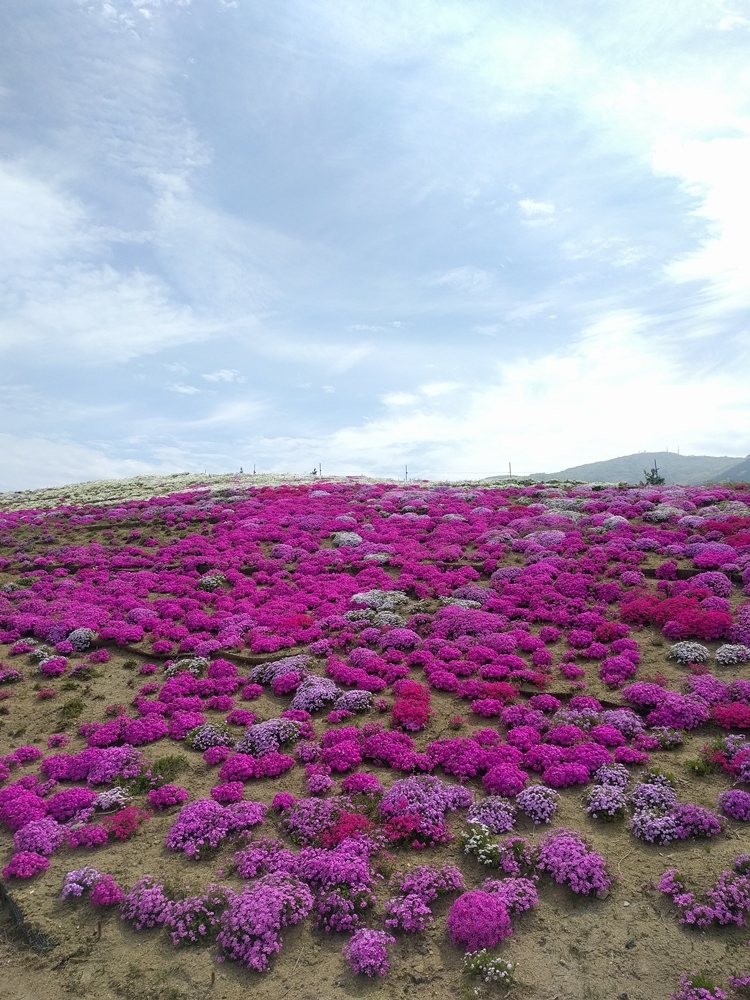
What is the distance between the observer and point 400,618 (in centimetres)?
2219

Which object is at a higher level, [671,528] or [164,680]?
[671,528]

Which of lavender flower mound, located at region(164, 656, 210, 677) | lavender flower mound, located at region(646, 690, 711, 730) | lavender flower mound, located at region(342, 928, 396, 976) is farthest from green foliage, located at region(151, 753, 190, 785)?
lavender flower mound, located at region(646, 690, 711, 730)

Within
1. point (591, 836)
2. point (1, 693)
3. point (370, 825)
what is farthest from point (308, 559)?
point (591, 836)

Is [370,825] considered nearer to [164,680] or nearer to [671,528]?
[164,680]

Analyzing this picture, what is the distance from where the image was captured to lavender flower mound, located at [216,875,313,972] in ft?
33.0

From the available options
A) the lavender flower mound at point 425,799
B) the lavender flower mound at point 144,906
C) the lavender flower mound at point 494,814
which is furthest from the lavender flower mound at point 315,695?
the lavender flower mound at point 144,906

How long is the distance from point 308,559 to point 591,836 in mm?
20358

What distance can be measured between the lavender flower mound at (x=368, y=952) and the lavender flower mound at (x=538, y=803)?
3772 mm

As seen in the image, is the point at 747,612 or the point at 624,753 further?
the point at 747,612

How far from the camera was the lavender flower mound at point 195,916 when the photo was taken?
412 inches

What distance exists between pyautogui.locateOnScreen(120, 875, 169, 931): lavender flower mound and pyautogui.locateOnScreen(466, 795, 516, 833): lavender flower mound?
6114 millimetres

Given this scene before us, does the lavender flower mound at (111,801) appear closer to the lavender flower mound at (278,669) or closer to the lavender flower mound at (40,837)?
the lavender flower mound at (40,837)

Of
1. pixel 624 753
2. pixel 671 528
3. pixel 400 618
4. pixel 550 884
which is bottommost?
pixel 550 884

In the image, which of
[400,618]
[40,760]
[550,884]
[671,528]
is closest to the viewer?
[550,884]
